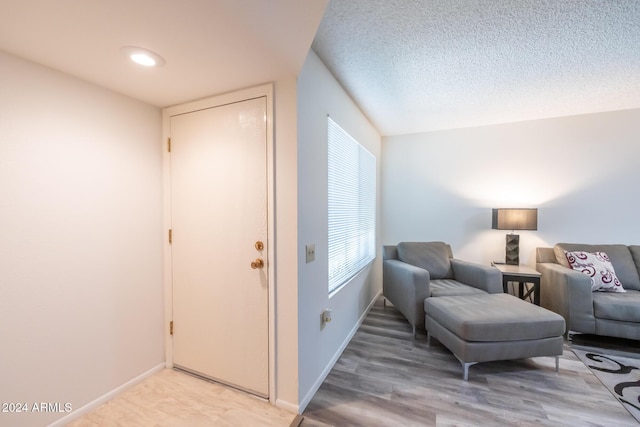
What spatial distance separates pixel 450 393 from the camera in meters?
1.75

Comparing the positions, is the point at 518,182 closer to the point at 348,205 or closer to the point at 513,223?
the point at 513,223

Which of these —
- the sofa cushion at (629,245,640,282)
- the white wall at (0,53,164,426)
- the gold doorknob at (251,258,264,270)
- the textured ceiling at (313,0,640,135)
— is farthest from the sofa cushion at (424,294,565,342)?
the white wall at (0,53,164,426)

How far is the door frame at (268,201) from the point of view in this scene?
157 cm

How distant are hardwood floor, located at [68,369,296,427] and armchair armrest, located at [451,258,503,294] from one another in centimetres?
218

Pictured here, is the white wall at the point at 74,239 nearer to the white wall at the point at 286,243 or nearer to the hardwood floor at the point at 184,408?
the hardwood floor at the point at 184,408

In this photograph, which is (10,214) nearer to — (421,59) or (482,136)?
(421,59)

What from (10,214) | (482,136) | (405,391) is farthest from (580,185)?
(10,214)

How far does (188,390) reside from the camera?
1.74m

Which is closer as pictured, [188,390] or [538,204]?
[188,390]

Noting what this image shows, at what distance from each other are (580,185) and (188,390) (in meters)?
4.54

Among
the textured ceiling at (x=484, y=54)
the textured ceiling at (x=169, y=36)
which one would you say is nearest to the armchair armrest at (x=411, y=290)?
the textured ceiling at (x=484, y=54)

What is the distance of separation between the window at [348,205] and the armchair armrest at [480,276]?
3.42ft

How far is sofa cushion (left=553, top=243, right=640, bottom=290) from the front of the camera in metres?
2.62

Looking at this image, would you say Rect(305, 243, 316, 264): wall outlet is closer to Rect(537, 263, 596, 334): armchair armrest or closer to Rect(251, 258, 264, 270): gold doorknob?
Rect(251, 258, 264, 270): gold doorknob
